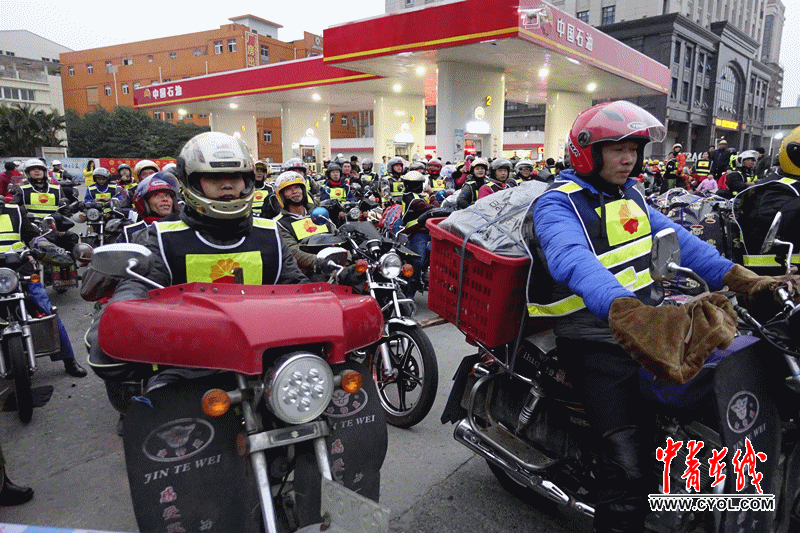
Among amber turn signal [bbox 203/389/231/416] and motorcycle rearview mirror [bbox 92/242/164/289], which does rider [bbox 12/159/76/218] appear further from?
amber turn signal [bbox 203/389/231/416]

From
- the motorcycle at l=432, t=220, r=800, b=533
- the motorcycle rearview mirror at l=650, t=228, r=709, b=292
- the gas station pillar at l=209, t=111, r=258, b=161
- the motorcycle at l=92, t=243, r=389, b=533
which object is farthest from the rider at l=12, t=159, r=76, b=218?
the gas station pillar at l=209, t=111, r=258, b=161

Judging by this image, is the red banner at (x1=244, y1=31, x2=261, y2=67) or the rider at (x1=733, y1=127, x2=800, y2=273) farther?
the red banner at (x1=244, y1=31, x2=261, y2=67)

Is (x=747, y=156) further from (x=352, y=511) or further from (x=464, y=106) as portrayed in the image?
(x=352, y=511)

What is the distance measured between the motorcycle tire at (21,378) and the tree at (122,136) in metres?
44.1

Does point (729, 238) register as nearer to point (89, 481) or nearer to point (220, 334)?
point (220, 334)

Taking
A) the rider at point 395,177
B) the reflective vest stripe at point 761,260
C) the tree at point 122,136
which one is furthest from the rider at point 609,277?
the tree at point 122,136

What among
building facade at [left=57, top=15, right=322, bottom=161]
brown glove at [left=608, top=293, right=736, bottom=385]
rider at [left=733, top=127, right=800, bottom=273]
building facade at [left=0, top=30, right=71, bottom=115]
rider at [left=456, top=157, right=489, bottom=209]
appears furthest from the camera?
building facade at [left=0, top=30, right=71, bottom=115]

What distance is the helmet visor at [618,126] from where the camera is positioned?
230 cm

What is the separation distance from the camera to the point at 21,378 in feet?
13.3

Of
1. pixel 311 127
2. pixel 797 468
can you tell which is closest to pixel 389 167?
pixel 797 468

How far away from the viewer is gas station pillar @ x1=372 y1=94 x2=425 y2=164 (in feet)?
87.7

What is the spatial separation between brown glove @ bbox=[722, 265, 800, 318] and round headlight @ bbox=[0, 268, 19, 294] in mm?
5151

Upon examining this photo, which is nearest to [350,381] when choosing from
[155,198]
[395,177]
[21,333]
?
[21,333]

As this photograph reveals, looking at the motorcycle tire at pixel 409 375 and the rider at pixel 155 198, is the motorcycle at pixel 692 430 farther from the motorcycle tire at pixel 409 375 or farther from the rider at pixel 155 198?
the rider at pixel 155 198
